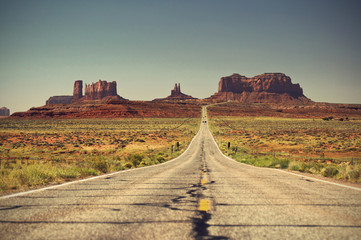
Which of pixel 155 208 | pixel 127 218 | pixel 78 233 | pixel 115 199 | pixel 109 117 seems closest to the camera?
pixel 78 233

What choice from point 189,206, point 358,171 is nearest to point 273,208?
point 189,206

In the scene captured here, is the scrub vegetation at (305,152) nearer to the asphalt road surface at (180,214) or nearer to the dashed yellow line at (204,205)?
the asphalt road surface at (180,214)

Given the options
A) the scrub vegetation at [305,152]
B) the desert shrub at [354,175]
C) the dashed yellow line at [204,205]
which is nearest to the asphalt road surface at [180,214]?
the dashed yellow line at [204,205]

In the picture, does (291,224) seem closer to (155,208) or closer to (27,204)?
(155,208)

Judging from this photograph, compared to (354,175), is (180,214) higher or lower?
higher

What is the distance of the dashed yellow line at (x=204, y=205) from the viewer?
3.80 m

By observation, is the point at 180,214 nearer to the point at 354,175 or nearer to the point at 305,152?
the point at 354,175

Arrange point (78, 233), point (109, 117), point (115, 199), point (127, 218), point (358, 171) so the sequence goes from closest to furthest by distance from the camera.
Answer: point (78, 233)
point (127, 218)
point (115, 199)
point (358, 171)
point (109, 117)

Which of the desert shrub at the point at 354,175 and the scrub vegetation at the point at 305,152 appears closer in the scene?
the desert shrub at the point at 354,175

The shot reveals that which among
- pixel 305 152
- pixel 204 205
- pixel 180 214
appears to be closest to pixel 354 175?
pixel 204 205

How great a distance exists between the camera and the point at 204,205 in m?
4.05

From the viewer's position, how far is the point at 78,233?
2.80 m

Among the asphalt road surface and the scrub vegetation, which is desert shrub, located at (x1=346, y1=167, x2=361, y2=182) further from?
the asphalt road surface

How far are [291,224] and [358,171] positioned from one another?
6679 mm
